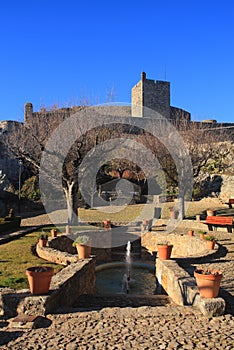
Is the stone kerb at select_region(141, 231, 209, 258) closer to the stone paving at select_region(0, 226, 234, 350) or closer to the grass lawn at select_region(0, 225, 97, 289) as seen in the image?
the grass lawn at select_region(0, 225, 97, 289)

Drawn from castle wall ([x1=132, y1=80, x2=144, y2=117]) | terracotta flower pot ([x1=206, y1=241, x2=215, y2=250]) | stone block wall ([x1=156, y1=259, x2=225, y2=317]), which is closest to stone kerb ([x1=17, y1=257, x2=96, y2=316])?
stone block wall ([x1=156, y1=259, x2=225, y2=317])

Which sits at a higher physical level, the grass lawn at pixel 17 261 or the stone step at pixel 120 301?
the grass lawn at pixel 17 261

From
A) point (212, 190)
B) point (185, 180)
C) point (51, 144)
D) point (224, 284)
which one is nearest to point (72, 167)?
point (51, 144)

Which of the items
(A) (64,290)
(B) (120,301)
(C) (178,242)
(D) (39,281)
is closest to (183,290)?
(B) (120,301)

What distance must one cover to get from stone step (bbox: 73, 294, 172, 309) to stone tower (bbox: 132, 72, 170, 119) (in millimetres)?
37093

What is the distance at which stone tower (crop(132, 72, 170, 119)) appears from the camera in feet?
144

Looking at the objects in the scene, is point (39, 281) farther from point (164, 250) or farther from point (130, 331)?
point (164, 250)

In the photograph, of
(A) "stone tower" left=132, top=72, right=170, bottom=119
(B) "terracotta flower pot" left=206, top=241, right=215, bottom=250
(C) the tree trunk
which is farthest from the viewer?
(A) "stone tower" left=132, top=72, right=170, bottom=119

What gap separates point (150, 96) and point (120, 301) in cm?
4048

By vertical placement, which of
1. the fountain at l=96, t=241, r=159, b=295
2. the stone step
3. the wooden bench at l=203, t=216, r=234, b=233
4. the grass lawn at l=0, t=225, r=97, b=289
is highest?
the wooden bench at l=203, t=216, r=234, b=233

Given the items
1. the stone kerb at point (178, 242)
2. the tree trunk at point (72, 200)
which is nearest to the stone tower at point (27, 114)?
the tree trunk at point (72, 200)

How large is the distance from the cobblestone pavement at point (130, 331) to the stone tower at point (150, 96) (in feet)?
127

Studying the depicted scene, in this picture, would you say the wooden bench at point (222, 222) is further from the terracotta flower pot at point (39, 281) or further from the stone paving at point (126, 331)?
the terracotta flower pot at point (39, 281)

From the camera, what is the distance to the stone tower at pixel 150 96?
43938mm
